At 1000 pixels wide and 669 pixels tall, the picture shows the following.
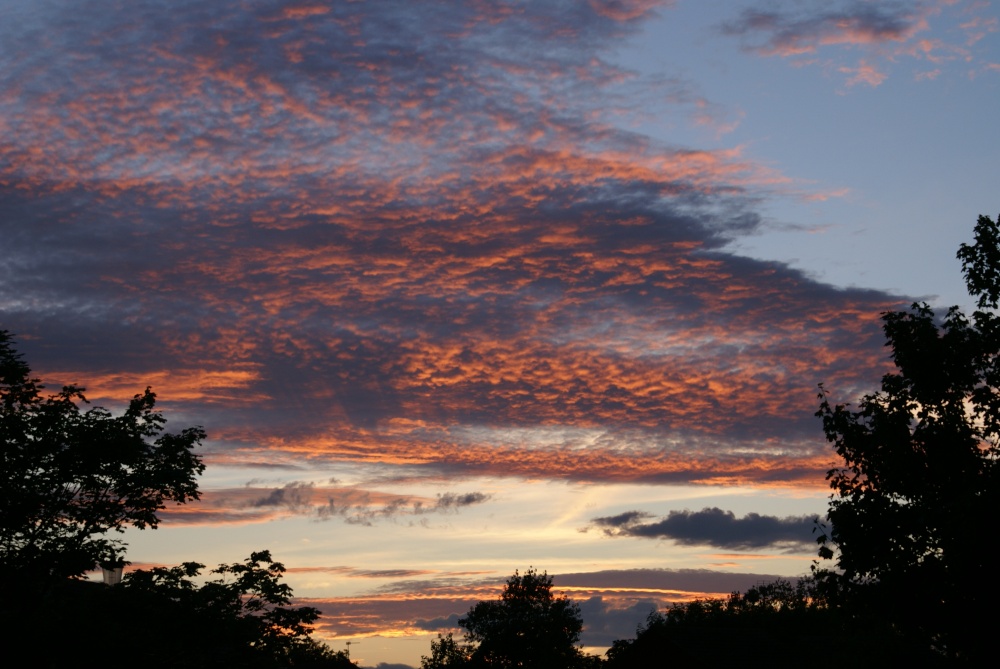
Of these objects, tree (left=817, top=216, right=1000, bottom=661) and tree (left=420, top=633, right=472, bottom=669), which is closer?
tree (left=817, top=216, right=1000, bottom=661)

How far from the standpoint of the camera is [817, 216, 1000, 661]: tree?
26.1 metres

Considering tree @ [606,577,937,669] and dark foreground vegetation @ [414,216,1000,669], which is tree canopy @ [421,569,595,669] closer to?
tree @ [606,577,937,669]

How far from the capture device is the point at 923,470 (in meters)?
27.9

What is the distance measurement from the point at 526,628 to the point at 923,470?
7471cm

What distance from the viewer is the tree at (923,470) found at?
2612 centimetres

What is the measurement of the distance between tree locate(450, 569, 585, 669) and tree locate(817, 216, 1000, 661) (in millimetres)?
70558

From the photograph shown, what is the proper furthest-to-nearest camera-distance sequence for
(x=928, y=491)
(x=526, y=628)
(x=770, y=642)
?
1. (x=526, y=628)
2. (x=770, y=642)
3. (x=928, y=491)

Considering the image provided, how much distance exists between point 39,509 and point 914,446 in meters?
25.1

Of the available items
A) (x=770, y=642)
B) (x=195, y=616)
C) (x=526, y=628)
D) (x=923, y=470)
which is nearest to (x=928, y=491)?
(x=923, y=470)

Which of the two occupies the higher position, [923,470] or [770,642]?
[923,470]

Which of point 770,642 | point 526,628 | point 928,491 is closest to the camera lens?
point 928,491

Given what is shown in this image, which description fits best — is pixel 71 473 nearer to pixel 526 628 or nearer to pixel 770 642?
pixel 770 642

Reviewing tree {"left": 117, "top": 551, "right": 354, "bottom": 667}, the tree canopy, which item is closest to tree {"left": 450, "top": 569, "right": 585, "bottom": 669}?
the tree canopy

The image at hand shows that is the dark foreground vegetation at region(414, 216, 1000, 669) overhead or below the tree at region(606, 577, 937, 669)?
overhead
